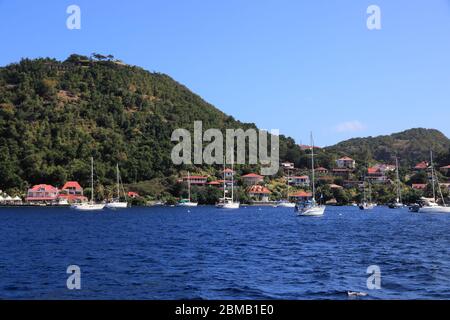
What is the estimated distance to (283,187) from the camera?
161 m

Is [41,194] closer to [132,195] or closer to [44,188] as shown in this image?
[44,188]

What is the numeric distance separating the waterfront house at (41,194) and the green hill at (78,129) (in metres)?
5.95

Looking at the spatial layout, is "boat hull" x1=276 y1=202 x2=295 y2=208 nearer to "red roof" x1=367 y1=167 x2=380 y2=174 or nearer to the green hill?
the green hill

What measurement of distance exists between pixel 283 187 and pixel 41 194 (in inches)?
2751

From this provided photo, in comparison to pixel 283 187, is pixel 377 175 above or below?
above

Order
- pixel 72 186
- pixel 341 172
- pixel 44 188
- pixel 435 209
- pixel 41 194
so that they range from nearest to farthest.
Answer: pixel 435 209 < pixel 41 194 < pixel 44 188 < pixel 72 186 < pixel 341 172

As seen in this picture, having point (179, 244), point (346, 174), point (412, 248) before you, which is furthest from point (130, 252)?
point (346, 174)

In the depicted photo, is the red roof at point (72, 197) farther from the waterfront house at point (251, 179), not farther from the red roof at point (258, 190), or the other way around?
the waterfront house at point (251, 179)

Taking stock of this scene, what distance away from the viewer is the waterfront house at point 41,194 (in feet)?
419

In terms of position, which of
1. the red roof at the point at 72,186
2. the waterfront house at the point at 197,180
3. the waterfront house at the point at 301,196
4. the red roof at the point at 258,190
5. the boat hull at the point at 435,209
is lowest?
the boat hull at the point at 435,209


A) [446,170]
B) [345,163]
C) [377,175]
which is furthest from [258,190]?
[446,170]

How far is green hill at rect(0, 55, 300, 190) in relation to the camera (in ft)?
451

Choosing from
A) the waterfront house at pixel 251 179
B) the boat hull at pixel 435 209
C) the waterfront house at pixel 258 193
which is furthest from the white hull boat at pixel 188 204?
the boat hull at pixel 435 209
